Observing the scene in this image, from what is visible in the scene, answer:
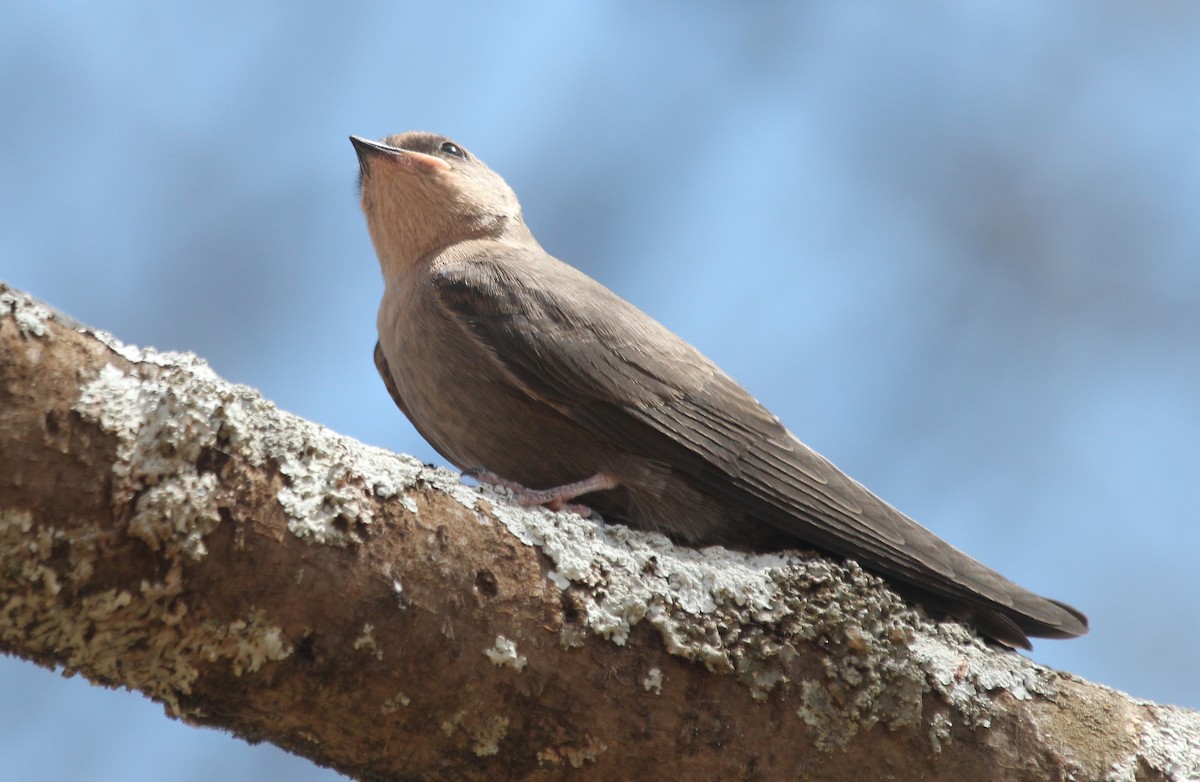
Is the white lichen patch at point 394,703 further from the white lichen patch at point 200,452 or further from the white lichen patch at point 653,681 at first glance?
the white lichen patch at point 653,681

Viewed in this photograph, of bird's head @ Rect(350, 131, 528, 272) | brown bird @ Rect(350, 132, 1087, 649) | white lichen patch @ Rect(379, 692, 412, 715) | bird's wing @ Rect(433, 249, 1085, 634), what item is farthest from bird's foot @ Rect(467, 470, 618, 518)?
bird's head @ Rect(350, 131, 528, 272)

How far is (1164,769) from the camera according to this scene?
8.39 ft

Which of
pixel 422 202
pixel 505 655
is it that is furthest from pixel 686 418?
pixel 422 202

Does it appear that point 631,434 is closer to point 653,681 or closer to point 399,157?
point 653,681

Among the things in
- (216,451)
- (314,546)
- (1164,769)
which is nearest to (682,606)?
(314,546)

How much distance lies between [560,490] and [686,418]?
1.58ft

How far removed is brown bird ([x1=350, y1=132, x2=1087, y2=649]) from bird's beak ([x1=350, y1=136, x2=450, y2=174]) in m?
0.86

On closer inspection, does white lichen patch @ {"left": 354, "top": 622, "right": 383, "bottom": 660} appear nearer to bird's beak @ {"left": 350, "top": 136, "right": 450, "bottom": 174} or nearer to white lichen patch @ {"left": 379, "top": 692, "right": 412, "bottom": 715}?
white lichen patch @ {"left": 379, "top": 692, "right": 412, "bottom": 715}

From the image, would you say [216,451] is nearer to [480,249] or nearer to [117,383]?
[117,383]

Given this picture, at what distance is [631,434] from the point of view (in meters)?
3.22

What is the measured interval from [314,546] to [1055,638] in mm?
2273

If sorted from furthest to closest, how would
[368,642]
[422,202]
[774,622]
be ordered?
[422,202], [774,622], [368,642]

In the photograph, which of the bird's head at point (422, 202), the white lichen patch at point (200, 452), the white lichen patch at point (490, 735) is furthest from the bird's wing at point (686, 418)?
the white lichen patch at point (490, 735)

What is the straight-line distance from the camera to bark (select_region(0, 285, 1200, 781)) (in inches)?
70.6
